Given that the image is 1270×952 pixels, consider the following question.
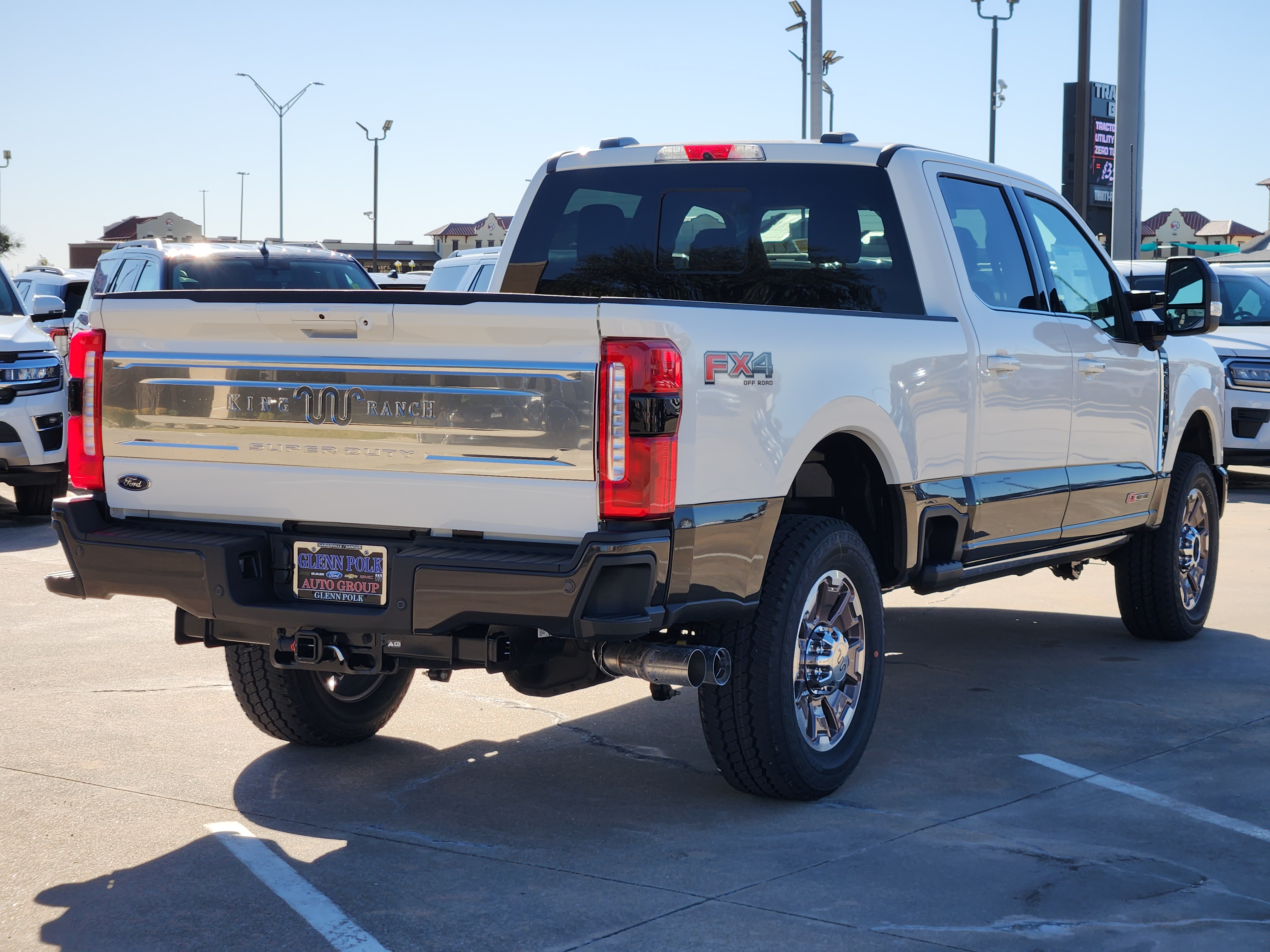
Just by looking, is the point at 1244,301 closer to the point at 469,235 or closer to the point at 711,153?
the point at 711,153

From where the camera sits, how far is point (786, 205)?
602 cm

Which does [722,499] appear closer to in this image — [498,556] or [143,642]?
[498,556]

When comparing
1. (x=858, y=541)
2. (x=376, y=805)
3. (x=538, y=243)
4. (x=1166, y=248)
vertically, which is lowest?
(x=376, y=805)

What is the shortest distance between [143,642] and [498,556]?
4.00 metres

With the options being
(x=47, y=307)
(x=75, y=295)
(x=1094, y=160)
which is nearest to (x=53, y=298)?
(x=47, y=307)

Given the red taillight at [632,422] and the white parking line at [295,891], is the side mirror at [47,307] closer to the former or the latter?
the white parking line at [295,891]

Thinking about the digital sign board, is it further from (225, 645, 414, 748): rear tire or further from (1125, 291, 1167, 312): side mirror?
(225, 645, 414, 748): rear tire

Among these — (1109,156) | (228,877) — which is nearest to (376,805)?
(228,877)

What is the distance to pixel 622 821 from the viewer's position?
477cm

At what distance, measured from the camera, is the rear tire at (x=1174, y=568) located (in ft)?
24.8

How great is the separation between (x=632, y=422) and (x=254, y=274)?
32.2ft

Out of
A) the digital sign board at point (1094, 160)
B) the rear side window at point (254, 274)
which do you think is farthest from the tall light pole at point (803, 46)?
the rear side window at point (254, 274)

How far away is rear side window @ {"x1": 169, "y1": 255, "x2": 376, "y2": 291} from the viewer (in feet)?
42.6

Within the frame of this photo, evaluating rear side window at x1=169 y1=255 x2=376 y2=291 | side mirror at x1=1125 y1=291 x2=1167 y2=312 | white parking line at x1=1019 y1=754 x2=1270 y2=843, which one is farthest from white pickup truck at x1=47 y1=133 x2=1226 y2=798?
rear side window at x1=169 y1=255 x2=376 y2=291
